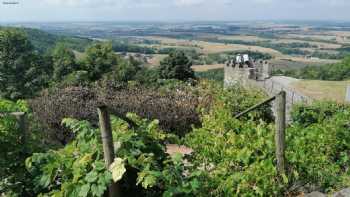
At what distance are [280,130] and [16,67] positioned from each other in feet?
111

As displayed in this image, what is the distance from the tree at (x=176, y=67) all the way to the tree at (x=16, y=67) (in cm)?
979

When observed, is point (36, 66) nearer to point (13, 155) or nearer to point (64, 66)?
point (64, 66)

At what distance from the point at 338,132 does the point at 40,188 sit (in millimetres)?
4551

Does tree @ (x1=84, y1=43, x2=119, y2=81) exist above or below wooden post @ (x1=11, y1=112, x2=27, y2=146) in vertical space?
below

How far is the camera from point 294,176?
186 inches

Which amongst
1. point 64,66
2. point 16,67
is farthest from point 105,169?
point 16,67

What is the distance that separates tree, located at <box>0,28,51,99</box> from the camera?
35.4 meters

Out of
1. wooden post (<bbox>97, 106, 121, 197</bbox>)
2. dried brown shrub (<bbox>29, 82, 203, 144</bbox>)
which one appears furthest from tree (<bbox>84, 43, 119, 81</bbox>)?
wooden post (<bbox>97, 106, 121, 197</bbox>)

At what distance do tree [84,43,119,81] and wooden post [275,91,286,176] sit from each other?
28.6 m

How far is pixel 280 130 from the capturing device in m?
4.52

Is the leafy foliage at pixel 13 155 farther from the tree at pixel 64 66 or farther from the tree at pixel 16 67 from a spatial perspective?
the tree at pixel 16 67

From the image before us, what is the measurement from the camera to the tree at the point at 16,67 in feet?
116

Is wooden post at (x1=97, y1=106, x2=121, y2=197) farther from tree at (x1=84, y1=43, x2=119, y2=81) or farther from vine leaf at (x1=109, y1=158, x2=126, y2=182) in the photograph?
tree at (x1=84, y1=43, x2=119, y2=81)

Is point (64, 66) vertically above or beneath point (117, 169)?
beneath
